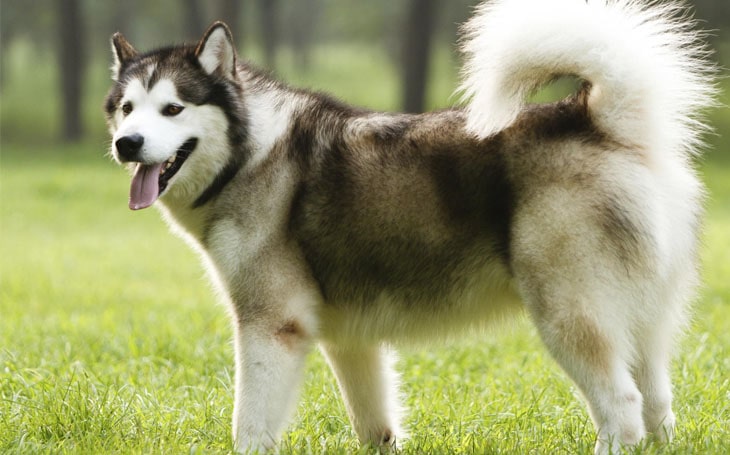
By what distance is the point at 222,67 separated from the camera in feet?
13.5

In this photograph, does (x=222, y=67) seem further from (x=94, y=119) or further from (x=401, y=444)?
(x=94, y=119)

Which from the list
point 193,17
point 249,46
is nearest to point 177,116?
point 193,17

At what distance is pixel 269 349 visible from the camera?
3777mm

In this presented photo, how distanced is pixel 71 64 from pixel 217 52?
21.9 m

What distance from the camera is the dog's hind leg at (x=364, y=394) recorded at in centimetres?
426

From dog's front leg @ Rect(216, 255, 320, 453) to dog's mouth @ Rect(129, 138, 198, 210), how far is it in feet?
1.69

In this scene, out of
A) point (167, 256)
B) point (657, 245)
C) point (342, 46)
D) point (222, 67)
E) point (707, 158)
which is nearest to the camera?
point (657, 245)

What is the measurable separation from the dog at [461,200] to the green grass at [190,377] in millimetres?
324

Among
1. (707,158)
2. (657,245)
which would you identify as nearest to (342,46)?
(707,158)

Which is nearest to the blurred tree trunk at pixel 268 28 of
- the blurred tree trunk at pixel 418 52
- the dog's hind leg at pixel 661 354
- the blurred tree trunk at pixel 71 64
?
the blurred tree trunk at pixel 71 64

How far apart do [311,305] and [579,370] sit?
105 cm

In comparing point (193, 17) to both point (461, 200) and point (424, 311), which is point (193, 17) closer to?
point (424, 311)

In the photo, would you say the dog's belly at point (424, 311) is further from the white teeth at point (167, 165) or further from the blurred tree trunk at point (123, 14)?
the blurred tree trunk at point (123, 14)

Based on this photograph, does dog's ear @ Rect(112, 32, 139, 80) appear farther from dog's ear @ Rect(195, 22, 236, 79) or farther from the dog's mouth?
the dog's mouth
